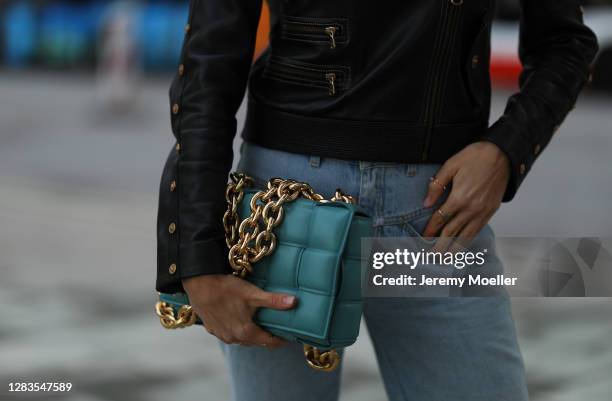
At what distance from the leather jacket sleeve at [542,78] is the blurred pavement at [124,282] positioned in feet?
7.28

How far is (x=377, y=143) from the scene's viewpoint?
68.7 inches

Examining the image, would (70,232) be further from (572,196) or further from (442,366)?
(442,366)

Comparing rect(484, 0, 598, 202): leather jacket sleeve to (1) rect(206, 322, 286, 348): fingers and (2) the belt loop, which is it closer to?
(2) the belt loop

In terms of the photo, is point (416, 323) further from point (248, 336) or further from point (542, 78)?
point (542, 78)

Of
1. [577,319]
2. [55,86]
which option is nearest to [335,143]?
[577,319]

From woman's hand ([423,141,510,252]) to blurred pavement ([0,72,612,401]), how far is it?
2.24 meters

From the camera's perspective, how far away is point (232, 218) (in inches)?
68.8

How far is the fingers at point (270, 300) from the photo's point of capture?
5.43 feet

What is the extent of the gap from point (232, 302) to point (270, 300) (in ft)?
0.22

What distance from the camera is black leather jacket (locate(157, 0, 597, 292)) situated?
5.63 ft

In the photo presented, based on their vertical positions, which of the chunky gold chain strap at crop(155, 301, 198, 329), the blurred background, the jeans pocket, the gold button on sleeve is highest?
the gold button on sleeve

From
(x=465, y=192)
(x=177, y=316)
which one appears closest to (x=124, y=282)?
(x=177, y=316)

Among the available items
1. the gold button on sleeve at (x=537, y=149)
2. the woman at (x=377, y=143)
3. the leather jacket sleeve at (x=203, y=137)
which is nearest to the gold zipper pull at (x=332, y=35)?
the woman at (x=377, y=143)

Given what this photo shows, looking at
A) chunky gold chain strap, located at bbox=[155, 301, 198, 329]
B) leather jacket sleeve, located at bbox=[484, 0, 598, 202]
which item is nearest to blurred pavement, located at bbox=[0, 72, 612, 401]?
chunky gold chain strap, located at bbox=[155, 301, 198, 329]
